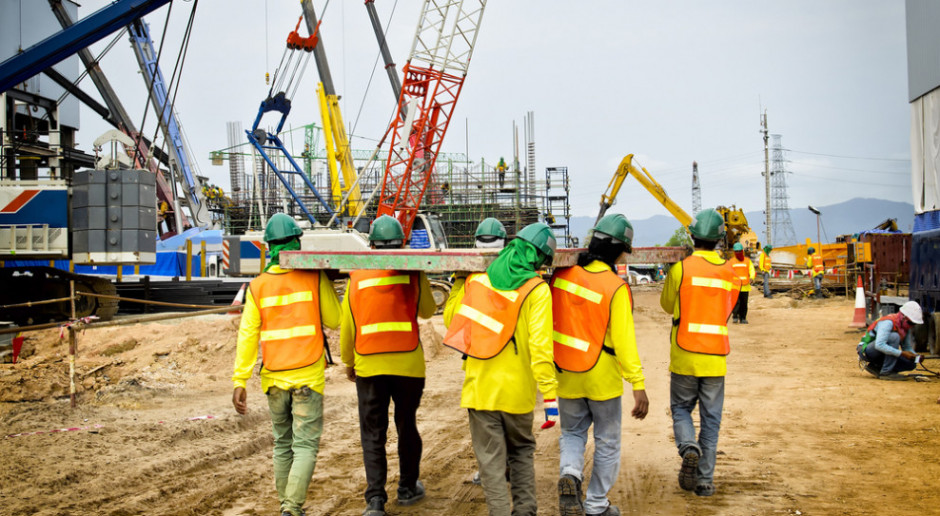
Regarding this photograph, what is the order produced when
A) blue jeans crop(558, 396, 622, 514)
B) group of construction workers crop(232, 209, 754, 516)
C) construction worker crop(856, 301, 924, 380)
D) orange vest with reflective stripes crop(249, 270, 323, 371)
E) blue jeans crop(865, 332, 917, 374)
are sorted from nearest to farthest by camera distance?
group of construction workers crop(232, 209, 754, 516) → blue jeans crop(558, 396, 622, 514) → orange vest with reflective stripes crop(249, 270, 323, 371) → construction worker crop(856, 301, 924, 380) → blue jeans crop(865, 332, 917, 374)

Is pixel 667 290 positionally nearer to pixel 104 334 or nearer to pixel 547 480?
pixel 547 480

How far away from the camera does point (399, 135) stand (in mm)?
27266

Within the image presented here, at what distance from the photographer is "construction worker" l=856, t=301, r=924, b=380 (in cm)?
983

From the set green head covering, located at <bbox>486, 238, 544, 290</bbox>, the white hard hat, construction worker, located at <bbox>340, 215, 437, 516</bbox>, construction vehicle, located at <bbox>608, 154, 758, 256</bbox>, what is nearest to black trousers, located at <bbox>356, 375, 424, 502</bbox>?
construction worker, located at <bbox>340, 215, 437, 516</bbox>

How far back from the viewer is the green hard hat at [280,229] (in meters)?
5.18

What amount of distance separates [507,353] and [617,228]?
1.25 metres

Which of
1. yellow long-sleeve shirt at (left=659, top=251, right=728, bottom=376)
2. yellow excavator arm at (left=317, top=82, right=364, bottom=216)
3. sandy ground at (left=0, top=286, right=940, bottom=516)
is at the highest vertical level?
yellow excavator arm at (left=317, top=82, right=364, bottom=216)

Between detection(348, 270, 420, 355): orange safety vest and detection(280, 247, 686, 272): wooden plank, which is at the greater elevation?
detection(280, 247, 686, 272): wooden plank

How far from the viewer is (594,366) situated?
185 inches

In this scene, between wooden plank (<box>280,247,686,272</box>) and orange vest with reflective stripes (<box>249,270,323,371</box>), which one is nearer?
wooden plank (<box>280,247,686,272</box>)

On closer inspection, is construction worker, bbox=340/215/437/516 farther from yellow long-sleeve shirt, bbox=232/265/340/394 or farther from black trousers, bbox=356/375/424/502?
yellow long-sleeve shirt, bbox=232/265/340/394

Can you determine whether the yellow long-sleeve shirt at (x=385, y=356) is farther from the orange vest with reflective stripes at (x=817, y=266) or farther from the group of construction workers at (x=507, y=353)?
the orange vest with reflective stripes at (x=817, y=266)

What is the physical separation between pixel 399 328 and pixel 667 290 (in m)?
2.10

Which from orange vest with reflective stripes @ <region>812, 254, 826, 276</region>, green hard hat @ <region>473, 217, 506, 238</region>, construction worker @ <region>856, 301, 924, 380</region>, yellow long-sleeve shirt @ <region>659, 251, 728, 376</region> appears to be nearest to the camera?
yellow long-sleeve shirt @ <region>659, 251, 728, 376</region>
